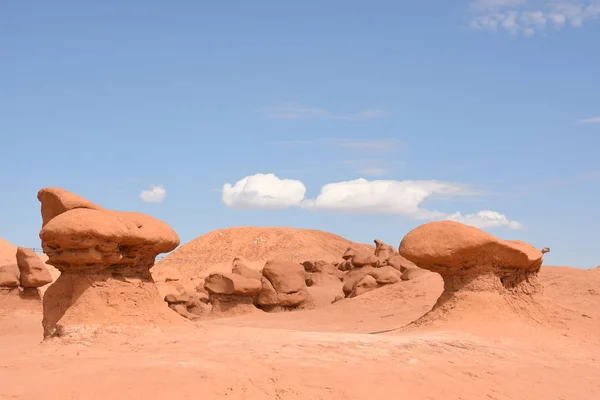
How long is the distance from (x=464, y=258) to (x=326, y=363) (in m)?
5.05

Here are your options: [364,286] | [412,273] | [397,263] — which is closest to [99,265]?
[364,286]

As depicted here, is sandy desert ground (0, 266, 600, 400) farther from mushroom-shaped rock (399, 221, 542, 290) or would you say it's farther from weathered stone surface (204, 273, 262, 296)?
weathered stone surface (204, 273, 262, 296)

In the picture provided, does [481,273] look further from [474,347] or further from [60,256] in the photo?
[60,256]

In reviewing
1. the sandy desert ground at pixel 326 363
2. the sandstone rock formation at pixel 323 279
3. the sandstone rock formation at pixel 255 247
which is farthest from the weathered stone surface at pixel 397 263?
the sandstone rock formation at pixel 255 247

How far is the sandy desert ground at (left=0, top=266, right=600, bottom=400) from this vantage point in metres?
7.46

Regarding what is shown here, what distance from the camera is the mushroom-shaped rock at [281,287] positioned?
21250 mm

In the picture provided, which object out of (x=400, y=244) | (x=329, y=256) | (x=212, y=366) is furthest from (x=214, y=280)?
(x=329, y=256)

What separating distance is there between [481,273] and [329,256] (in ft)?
138

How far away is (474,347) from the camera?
10.6 m

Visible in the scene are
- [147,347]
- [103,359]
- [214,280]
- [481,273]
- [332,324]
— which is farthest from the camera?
[214,280]

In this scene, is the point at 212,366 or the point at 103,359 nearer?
the point at 212,366

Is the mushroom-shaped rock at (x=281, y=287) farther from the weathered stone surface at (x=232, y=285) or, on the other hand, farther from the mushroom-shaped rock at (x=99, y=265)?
the mushroom-shaped rock at (x=99, y=265)

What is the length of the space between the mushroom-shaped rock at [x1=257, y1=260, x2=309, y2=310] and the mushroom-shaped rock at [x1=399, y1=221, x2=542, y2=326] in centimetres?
877

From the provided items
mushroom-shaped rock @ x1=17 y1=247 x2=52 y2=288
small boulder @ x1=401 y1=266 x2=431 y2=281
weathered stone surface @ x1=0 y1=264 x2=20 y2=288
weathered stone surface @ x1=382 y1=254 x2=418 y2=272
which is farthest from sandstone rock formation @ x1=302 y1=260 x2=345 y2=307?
weathered stone surface @ x1=0 y1=264 x2=20 y2=288
